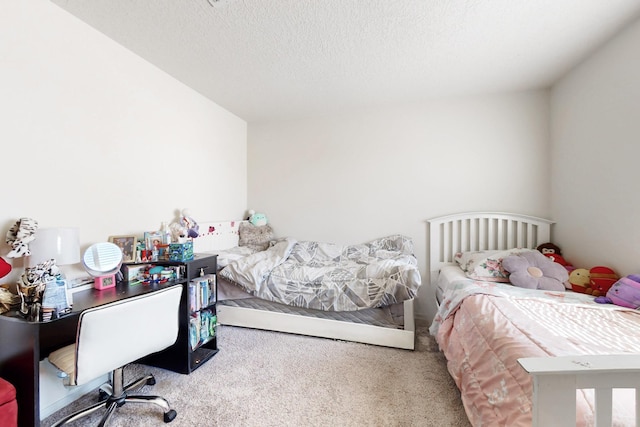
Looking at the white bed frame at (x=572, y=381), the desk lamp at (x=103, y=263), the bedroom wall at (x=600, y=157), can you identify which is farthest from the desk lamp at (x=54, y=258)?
the bedroom wall at (x=600, y=157)

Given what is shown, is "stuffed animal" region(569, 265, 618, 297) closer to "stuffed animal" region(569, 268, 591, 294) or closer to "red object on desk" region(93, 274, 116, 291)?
"stuffed animal" region(569, 268, 591, 294)

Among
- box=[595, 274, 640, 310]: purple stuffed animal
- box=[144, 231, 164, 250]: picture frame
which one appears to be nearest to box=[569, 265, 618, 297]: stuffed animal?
box=[595, 274, 640, 310]: purple stuffed animal

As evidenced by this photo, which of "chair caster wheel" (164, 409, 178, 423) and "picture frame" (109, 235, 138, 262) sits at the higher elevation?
"picture frame" (109, 235, 138, 262)

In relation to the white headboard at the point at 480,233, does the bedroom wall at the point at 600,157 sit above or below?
above

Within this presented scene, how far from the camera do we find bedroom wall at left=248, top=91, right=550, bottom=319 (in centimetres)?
263

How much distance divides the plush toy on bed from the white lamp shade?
3.00m

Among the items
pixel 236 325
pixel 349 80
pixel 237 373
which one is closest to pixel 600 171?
pixel 349 80

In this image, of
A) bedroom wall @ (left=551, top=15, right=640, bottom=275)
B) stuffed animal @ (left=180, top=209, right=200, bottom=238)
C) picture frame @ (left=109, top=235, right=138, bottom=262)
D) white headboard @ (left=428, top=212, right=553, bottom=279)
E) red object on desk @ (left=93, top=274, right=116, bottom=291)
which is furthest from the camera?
white headboard @ (left=428, top=212, right=553, bottom=279)

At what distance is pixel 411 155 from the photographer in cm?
295

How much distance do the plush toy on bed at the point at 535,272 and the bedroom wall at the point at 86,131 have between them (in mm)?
2982

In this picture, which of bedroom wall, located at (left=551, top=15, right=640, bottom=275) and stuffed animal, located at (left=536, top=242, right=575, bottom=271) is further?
stuffed animal, located at (left=536, top=242, right=575, bottom=271)

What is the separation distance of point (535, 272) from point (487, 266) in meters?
0.32

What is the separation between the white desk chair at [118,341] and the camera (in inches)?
43.6

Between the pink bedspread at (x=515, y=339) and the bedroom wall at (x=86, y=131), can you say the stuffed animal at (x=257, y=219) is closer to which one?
the bedroom wall at (x=86, y=131)
